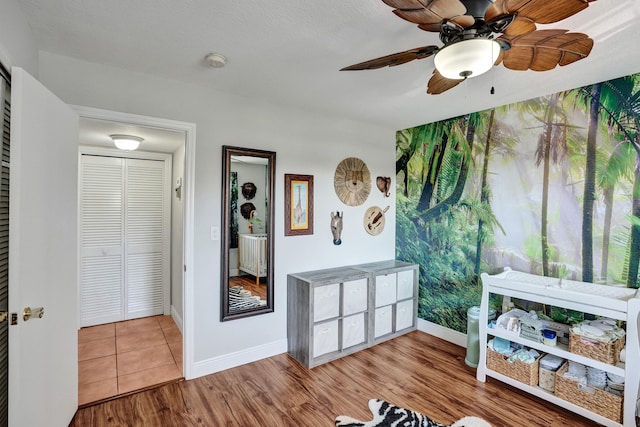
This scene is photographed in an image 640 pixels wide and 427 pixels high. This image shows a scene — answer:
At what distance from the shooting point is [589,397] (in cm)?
214

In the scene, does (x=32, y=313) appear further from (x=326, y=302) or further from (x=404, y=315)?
(x=404, y=315)

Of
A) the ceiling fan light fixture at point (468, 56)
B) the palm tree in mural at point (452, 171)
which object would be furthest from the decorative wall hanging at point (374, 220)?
the ceiling fan light fixture at point (468, 56)

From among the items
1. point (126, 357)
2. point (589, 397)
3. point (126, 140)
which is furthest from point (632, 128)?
point (126, 357)

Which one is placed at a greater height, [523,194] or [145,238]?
[523,194]

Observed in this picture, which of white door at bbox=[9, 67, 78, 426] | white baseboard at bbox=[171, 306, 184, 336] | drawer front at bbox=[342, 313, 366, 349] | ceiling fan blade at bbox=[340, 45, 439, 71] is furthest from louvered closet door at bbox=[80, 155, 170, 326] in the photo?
ceiling fan blade at bbox=[340, 45, 439, 71]

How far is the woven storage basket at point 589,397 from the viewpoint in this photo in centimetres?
204

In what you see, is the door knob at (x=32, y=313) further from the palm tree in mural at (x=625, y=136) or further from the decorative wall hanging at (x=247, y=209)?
the palm tree in mural at (x=625, y=136)

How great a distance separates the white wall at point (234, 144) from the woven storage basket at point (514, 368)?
1.62 metres

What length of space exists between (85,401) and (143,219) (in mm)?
2274

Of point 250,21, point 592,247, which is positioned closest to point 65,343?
point 250,21

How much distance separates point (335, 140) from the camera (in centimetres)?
354

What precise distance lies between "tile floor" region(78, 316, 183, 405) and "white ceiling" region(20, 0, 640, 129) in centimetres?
242

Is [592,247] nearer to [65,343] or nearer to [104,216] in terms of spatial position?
[65,343]

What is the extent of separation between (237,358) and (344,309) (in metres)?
1.07
